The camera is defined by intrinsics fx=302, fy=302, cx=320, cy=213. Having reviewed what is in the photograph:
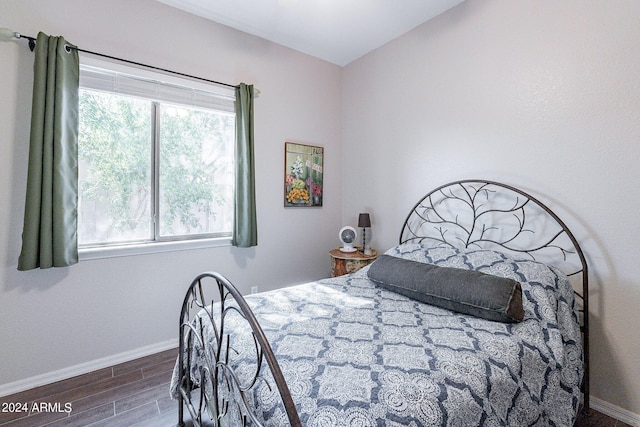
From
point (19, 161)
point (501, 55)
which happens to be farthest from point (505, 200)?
point (19, 161)

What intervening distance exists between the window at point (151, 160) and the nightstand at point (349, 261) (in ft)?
3.61

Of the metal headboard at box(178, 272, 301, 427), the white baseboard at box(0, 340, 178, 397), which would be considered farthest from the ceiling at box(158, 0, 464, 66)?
the white baseboard at box(0, 340, 178, 397)

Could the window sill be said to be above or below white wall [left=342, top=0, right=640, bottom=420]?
below

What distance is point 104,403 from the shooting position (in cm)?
185

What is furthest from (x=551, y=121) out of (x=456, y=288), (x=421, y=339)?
(x=421, y=339)

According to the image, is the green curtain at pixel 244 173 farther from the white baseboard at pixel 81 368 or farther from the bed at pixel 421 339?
the white baseboard at pixel 81 368

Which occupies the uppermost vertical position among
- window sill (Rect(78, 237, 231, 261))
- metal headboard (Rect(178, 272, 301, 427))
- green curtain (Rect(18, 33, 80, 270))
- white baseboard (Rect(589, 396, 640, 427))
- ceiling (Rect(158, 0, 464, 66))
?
ceiling (Rect(158, 0, 464, 66))

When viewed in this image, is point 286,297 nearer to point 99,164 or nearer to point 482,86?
point 99,164

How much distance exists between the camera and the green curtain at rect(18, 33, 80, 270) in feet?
6.24

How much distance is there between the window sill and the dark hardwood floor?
0.84 m

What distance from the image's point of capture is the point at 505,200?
2.19 metres

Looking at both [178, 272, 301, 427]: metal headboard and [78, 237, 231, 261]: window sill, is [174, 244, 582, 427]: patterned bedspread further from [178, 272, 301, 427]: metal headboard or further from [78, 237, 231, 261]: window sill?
[78, 237, 231, 261]: window sill

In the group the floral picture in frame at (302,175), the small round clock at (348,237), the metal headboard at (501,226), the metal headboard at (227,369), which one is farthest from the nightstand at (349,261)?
the metal headboard at (227,369)

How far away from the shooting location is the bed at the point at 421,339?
98 centimetres
